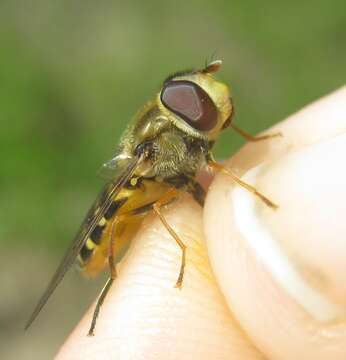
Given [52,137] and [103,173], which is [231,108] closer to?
[103,173]

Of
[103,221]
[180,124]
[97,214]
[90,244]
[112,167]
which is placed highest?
[180,124]

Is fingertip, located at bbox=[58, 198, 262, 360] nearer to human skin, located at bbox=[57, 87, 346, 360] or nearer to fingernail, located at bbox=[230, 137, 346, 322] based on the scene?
human skin, located at bbox=[57, 87, 346, 360]

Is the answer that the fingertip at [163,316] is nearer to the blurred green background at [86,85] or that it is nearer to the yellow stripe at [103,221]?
the yellow stripe at [103,221]

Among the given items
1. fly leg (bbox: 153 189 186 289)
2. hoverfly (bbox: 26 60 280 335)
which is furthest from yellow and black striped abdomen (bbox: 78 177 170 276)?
fly leg (bbox: 153 189 186 289)

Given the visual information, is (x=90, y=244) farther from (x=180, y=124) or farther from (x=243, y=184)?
(x=243, y=184)

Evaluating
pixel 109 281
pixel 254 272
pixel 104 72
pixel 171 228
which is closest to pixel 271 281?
pixel 254 272

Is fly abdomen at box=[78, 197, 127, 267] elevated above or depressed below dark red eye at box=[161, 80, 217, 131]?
below

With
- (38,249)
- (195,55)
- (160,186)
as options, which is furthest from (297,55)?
(160,186)
